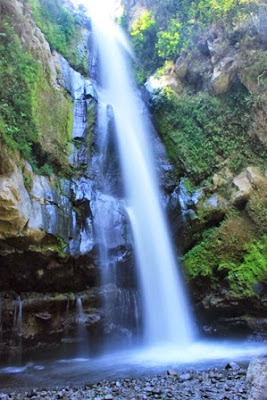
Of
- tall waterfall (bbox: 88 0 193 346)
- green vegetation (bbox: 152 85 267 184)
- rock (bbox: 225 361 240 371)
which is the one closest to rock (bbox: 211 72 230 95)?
green vegetation (bbox: 152 85 267 184)

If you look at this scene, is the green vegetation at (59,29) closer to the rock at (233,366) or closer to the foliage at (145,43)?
the foliage at (145,43)

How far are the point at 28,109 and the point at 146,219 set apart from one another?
471cm

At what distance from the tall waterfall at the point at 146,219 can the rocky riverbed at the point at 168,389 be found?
3.08 metres

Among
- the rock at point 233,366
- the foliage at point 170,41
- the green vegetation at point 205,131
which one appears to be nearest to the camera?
the rock at point 233,366

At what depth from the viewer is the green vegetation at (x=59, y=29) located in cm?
1314

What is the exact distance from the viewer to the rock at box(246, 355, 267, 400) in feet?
12.7

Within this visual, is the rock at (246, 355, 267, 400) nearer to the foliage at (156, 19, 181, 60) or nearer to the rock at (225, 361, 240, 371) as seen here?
the rock at (225, 361, 240, 371)

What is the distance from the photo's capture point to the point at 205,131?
474 inches

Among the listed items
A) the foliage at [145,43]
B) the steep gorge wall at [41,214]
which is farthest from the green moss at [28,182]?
the foliage at [145,43]

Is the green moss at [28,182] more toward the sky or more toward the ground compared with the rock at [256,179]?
more toward the ground

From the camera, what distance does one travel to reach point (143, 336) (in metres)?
9.21

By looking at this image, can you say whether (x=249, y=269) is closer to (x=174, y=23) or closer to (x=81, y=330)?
(x=81, y=330)

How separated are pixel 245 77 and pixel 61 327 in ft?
32.1

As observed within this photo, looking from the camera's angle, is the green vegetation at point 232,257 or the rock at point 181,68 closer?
the green vegetation at point 232,257
